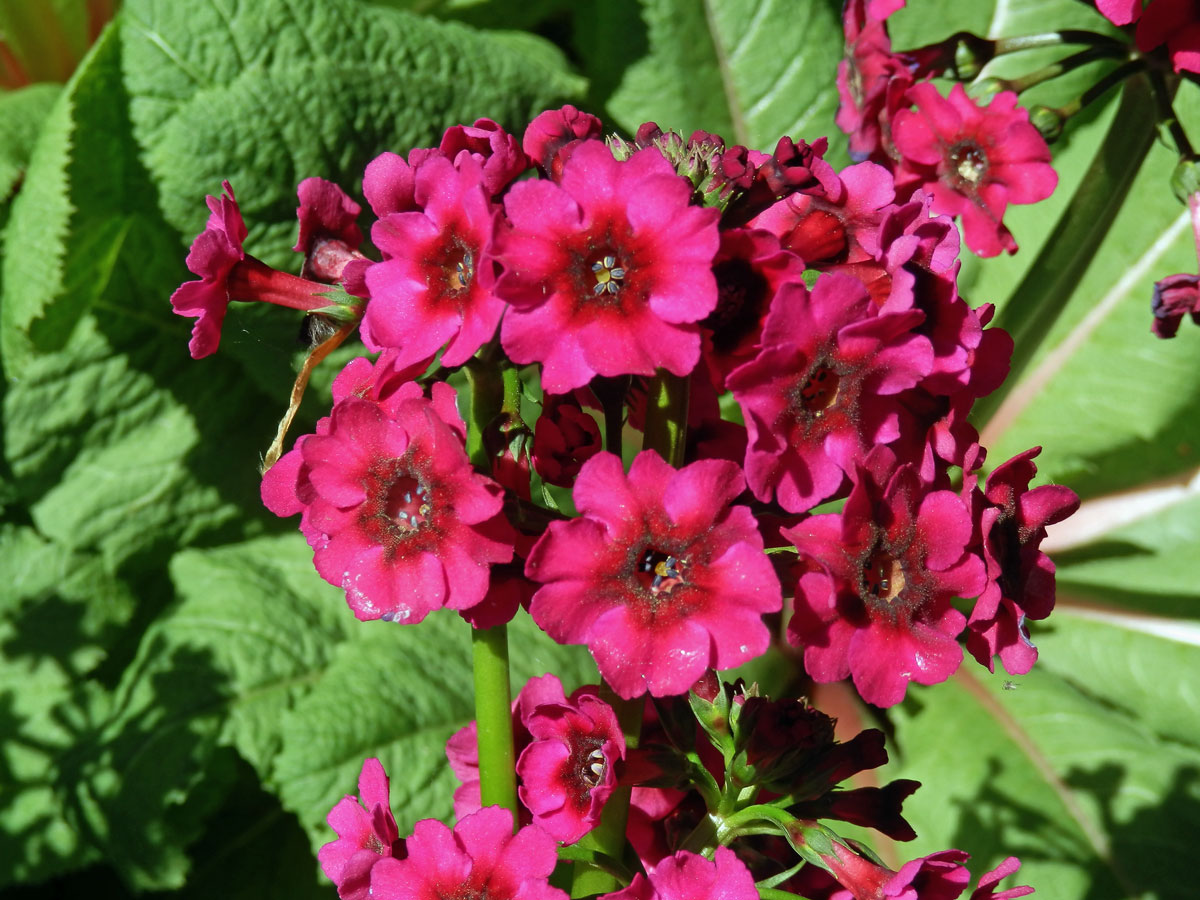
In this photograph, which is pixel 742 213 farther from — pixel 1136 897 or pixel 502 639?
pixel 1136 897

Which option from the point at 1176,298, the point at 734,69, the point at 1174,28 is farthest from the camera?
the point at 734,69

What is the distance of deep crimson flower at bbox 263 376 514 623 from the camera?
112 cm

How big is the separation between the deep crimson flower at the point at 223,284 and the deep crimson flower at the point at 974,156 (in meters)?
1.27

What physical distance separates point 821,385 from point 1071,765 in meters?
2.16

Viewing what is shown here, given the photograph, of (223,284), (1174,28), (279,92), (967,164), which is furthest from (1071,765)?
(279,92)

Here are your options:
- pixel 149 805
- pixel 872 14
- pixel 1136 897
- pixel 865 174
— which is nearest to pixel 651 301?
pixel 865 174

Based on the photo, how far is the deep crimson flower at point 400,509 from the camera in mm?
1122

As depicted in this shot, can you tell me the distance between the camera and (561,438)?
51.4 inches

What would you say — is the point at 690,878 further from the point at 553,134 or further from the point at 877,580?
the point at 553,134

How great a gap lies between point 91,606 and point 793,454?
251cm

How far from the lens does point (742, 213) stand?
1278mm

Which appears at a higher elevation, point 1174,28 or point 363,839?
point 1174,28

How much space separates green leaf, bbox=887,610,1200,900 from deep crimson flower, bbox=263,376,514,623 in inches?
69.4

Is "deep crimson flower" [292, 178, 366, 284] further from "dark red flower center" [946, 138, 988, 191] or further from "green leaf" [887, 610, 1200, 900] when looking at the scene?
"green leaf" [887, 610, 1200, 900]
